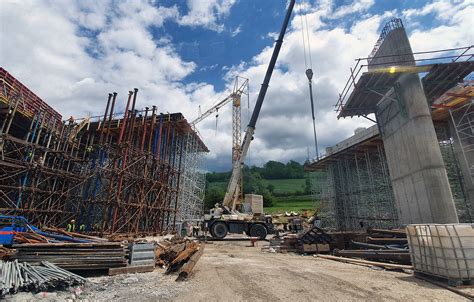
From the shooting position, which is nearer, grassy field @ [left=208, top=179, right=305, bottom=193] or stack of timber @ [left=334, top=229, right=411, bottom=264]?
stack of timber @ [left=334, top=229, right=411, bottom=264]

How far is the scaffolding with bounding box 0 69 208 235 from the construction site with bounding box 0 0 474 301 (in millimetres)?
123

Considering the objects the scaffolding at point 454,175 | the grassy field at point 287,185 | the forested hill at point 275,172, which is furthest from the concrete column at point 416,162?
the forested hill at point 275,172

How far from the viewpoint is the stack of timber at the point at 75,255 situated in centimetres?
646

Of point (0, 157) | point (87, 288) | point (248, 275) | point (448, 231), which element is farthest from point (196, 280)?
point (0, 157)

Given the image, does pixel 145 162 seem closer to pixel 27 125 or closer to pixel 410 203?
pixel 27 125

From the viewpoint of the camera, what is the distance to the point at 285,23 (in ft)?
67.7

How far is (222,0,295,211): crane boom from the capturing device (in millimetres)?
19203

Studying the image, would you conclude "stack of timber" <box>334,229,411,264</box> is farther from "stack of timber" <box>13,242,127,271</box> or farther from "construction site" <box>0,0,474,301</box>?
"stack of timber" <box>13,242,127,271</box>

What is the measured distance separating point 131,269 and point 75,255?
64.0 inches

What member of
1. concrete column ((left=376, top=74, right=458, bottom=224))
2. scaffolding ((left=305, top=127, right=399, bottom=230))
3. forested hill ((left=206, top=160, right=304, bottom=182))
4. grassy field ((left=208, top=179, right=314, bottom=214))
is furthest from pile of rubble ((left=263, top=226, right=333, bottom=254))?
forested hill ((left=206, top=160, right=304, bottom=182))

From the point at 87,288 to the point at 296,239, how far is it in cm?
990

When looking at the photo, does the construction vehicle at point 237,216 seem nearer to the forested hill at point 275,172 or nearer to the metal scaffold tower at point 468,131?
the metal scaffold tower at point 468,131

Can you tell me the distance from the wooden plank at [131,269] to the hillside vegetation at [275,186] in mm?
44132

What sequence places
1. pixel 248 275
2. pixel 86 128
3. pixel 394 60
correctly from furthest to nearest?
pixel 86 128
pixel 394 60
pixel 248 275
